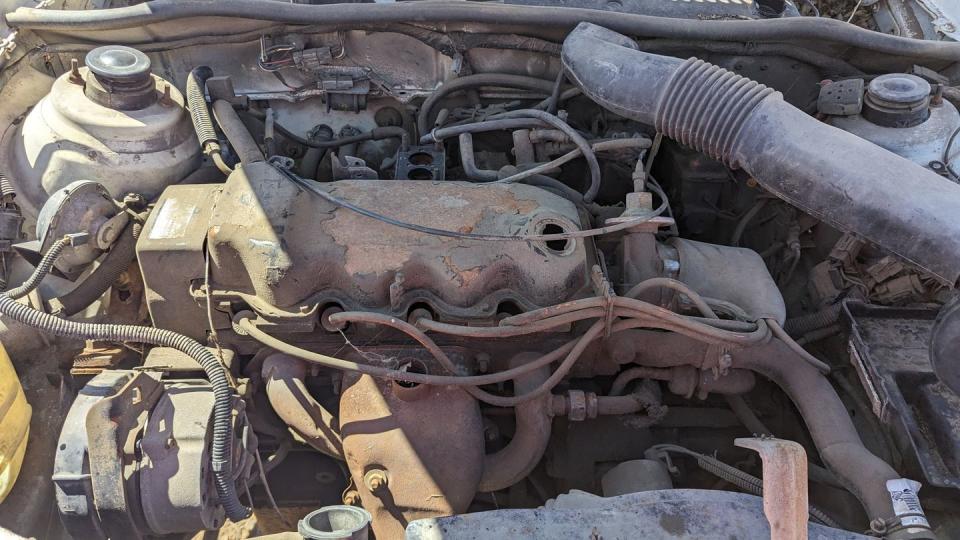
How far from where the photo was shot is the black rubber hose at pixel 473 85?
268 centimetres

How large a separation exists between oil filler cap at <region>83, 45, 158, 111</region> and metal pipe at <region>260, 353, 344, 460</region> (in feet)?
3.67

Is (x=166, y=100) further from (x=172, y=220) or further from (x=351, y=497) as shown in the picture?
(x=351, y=497)

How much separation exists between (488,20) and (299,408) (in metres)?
1.61

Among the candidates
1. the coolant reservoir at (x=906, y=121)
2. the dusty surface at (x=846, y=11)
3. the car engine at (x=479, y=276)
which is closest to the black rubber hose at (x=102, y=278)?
the car engine at (x=479, y=276)

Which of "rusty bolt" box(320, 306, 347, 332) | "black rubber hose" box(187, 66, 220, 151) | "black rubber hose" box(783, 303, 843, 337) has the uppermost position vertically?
"black rubber hose" box(187, 66, 220, 151)

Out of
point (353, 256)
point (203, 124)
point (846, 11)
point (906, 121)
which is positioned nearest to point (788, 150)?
point (906, 121)

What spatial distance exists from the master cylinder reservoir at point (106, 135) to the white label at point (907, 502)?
96.9 inches

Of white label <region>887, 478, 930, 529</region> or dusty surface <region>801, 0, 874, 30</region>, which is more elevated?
dusty surface <region>801, 0, 874, 30</region>

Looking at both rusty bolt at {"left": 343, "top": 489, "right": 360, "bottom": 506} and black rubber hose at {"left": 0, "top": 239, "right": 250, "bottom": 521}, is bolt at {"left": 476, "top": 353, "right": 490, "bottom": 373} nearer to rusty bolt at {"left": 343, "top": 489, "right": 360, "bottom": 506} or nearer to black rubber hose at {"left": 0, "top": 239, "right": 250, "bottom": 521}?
rusty bolt at {"left": 343, "top": 489, "right": 360, "bottom": 506}

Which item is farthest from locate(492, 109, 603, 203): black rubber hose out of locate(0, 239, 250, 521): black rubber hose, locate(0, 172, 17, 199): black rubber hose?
locate(0, 172, 17, 199): black rubber hose

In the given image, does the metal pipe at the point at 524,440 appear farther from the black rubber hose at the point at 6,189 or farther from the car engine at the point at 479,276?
the black rubber hose at the point at 6,189

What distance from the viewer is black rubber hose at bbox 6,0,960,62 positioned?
253 cm

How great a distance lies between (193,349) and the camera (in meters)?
1.98

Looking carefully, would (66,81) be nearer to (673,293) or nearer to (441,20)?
(441,20)
